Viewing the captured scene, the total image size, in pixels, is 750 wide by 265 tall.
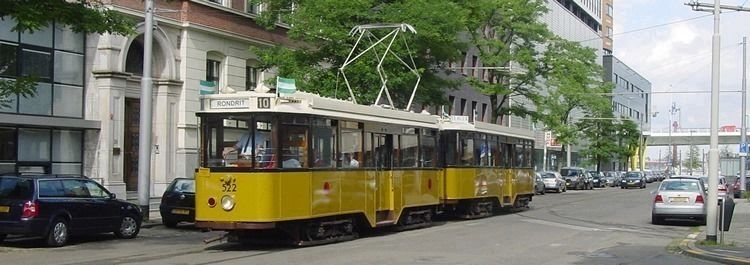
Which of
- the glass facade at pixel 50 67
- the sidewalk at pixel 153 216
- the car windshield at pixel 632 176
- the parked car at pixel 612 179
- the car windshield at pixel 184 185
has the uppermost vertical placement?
the glass facade at pixel 50 67

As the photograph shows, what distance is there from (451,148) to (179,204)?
7.95 meters

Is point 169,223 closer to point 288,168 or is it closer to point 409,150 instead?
point 409,150

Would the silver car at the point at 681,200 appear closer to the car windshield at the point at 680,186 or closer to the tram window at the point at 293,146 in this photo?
the car windshield at the point at 680,186

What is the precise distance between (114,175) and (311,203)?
45.3 feet

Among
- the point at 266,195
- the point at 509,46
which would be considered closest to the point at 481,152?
the point at 266,195

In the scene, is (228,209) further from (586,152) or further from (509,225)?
(586,152)

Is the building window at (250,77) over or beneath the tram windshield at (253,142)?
over

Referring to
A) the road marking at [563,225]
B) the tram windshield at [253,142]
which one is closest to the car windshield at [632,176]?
the road marking at [563,225]

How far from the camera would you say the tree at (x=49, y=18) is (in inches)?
626

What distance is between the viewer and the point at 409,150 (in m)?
22.0

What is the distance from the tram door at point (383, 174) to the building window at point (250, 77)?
15681 mm

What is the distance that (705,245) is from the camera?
17.8 meters

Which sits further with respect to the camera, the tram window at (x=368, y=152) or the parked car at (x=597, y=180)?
the parked car at (x=597, y=180)

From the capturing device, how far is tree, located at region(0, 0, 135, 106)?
15898 mm
